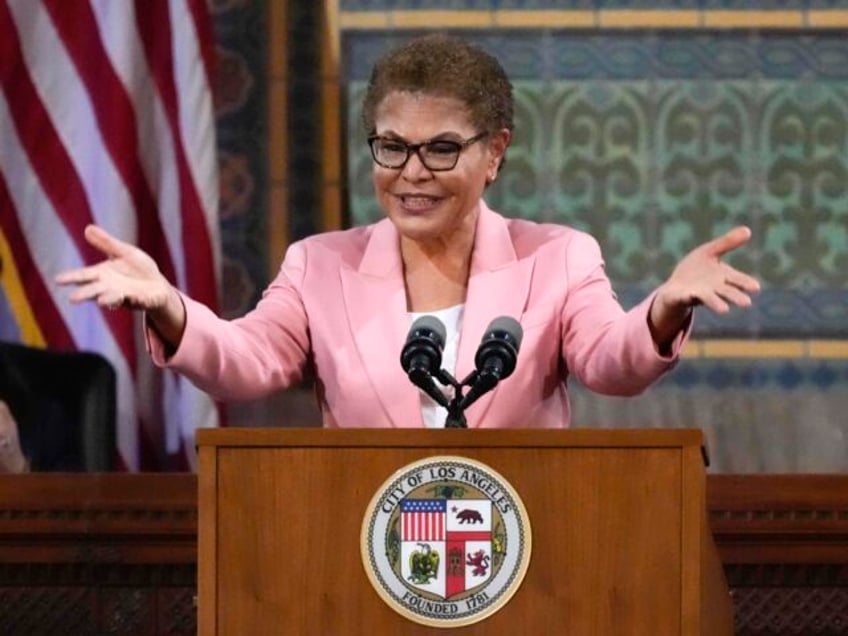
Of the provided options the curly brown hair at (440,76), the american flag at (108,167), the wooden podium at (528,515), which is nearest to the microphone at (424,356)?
the wooden podium at (528,515)

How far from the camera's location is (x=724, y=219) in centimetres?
559

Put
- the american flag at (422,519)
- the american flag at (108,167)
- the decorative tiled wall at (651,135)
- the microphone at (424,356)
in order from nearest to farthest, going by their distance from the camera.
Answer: the american flag at (422,519) → the microphone at (424,356) → the american flag at (108,167) → the decorative tiled wall at (651,135)

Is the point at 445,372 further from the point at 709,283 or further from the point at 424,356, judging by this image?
the point at 709,283

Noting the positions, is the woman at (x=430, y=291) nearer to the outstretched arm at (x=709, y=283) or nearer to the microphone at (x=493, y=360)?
the outstretched arm at (x=709, y=283)

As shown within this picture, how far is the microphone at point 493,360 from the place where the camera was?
2998mm

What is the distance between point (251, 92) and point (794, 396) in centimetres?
153

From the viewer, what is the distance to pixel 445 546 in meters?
2.88

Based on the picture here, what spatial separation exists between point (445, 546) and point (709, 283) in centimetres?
50

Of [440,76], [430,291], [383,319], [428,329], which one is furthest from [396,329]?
[428,329]

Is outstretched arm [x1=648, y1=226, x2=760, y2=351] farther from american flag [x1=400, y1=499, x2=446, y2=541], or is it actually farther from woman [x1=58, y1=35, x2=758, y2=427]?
american flag [x1=400, y1=499, x2=446, y2=541]

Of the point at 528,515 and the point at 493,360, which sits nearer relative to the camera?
the point at 528,515

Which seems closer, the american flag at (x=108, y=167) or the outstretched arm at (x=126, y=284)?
the outstretched arm at (x=126, y=284)

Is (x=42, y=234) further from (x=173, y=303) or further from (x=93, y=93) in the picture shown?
(x=173, y=303)

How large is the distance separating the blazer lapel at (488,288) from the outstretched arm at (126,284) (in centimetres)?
49
